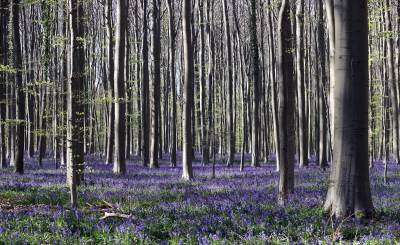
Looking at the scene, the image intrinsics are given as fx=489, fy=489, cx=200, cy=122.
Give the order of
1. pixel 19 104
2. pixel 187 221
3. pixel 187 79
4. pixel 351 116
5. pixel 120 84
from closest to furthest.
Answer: pixel 187 221 → pixel 351 116 → pixel 187 79 → pixel 120 84 → pixel 19 104

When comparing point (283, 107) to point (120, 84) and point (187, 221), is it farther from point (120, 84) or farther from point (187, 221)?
point (120, 84)

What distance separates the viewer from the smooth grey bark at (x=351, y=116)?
8.12 m

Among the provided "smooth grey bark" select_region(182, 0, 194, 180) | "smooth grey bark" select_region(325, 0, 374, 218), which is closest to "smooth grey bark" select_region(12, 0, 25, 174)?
"smooth grey bark" select_region(182, 0, 194, 180)

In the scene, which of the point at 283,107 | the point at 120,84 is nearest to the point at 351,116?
the point at 283,107

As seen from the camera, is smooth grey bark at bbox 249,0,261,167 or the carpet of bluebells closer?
the carpet of bluebells

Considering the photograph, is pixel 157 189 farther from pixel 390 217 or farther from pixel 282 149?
pixel 390 217

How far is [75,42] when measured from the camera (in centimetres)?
1096

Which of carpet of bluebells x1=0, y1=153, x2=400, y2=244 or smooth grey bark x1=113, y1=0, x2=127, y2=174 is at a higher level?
smooth grey bark x1=113, y1=0, x2=127, y2=174

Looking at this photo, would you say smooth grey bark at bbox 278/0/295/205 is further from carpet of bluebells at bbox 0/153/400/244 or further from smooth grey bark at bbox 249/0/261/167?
smooth grey bark at bbox 249/0/261/167

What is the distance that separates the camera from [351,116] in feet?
26.7

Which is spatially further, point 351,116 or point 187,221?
point 351,116

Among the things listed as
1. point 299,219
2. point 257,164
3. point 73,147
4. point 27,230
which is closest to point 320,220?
point 299,219

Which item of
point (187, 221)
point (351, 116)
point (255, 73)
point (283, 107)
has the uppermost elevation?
point (255, 73)

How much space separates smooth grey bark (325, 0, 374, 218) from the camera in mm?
8125
